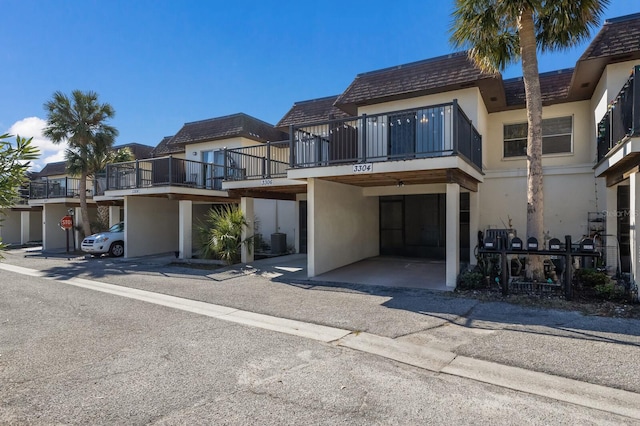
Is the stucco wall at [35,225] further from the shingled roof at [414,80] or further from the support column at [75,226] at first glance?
the shingled roof at [414,80]

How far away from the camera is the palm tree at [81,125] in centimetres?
1848

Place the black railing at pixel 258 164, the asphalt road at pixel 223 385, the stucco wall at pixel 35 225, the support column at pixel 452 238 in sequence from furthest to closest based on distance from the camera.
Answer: the stucco wall at pixel 35 225, the black railing at pixel 258 164, the support column at pixel 452 238, the asphalt road at pixel 223 385

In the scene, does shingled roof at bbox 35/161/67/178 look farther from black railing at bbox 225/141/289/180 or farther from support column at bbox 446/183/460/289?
support column at bbox 446/183/460/289

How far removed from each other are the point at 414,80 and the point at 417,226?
5702 mm

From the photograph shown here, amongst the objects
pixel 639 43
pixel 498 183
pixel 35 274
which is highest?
pixel 639 43

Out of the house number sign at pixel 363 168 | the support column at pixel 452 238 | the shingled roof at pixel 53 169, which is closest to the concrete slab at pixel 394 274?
the support column at pixel 452 238

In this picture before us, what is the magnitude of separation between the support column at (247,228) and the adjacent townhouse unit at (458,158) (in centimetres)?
48

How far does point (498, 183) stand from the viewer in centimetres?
1251

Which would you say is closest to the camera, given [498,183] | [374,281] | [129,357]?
[129,357]

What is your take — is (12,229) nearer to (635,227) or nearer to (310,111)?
(310,111)

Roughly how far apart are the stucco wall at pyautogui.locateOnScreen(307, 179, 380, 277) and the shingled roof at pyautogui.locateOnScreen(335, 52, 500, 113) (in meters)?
3.25

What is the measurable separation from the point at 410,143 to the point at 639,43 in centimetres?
586

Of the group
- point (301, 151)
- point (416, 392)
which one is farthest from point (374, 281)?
point (416, 392)

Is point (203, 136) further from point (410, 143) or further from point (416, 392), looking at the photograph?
point (416, 392)
